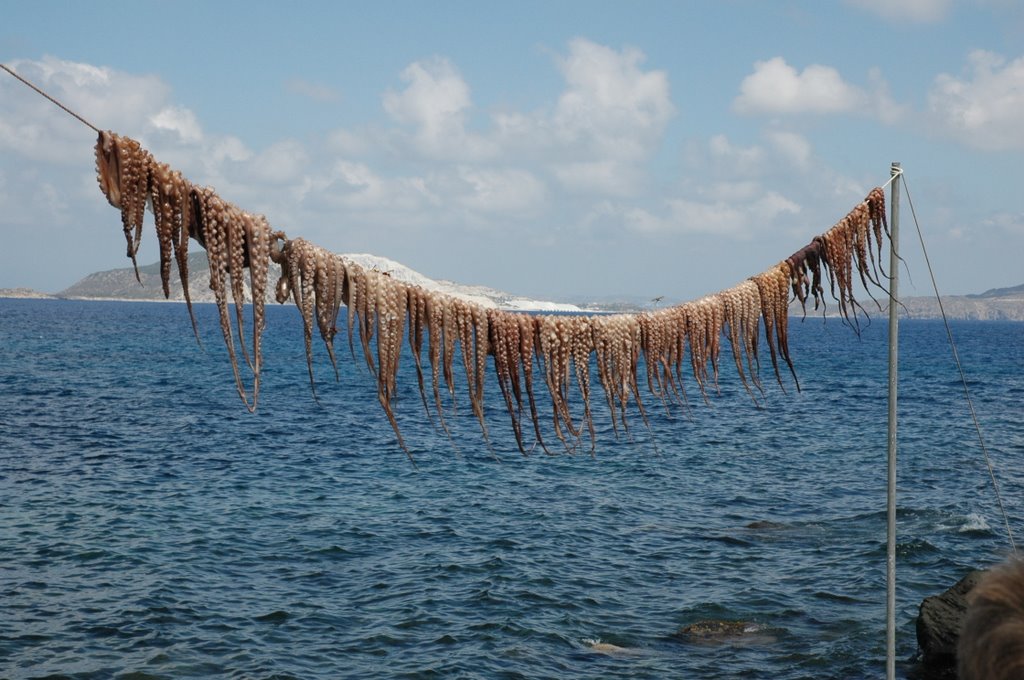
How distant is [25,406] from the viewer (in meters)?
54.2

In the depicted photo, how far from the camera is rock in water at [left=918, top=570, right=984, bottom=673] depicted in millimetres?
18500

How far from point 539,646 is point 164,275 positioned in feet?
56.9

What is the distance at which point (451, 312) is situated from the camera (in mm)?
6059

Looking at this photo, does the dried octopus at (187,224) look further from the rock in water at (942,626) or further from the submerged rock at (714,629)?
the submerged rock at (714,629)

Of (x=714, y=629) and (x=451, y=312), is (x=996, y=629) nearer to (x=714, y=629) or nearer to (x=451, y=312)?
(x=451, y=312)

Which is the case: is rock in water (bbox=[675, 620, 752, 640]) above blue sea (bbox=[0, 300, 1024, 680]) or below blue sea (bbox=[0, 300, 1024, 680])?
below

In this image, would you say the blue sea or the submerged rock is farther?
the submerged rock

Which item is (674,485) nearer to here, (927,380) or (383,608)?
(383,608)

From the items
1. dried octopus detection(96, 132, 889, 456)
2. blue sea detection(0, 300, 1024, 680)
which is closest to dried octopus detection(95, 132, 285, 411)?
dried octopus detection(96, 132, 889, 456)

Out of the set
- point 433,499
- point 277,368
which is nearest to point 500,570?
point 433,499

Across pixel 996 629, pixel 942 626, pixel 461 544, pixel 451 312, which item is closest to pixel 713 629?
pixel 942 626

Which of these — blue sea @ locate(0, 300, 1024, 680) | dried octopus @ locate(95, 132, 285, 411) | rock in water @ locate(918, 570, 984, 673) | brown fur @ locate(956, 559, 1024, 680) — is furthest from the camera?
blue sea @ locate(0, 300, 1024, 680)

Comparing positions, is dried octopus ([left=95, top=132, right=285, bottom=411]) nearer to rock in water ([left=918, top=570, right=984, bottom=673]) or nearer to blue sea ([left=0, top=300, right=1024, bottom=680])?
blue sea ([left=0, top=300, right=1024, bottom=680])

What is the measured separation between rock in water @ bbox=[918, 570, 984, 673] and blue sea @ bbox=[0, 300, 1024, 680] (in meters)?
0.56
